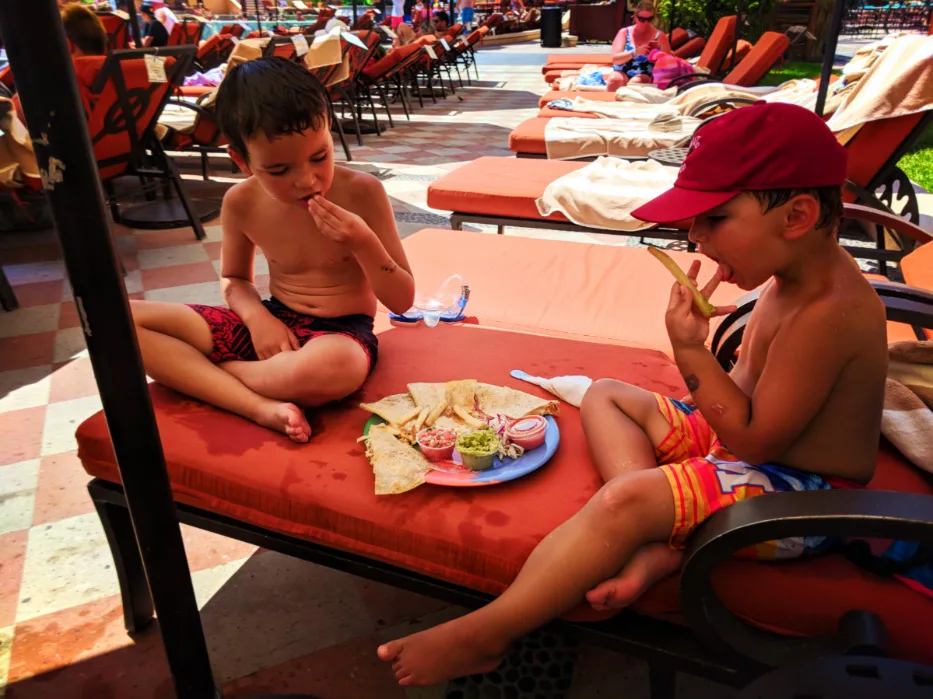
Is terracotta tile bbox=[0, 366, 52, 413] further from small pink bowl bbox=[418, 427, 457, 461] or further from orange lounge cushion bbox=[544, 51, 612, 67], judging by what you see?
orange lounge cushion bbox=[544, 51, 612, 67]

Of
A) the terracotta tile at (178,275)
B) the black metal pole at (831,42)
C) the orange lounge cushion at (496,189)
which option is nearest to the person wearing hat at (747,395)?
the black metal pole at (831,42)

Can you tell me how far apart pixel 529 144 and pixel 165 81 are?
91.4 inches

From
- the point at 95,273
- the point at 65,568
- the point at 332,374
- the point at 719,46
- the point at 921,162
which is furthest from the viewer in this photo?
the point at 719,46

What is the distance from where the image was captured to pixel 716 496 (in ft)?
3.74

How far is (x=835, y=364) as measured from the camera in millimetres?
1065

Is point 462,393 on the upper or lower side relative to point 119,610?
upper

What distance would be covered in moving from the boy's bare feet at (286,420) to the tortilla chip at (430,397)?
26 centimetres

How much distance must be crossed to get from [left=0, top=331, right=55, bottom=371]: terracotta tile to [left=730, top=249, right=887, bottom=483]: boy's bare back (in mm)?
2819

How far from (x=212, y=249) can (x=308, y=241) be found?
2.70 meters

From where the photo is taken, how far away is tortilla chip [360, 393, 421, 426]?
4.82 feet

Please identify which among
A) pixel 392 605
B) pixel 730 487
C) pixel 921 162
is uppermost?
pixel 730 487

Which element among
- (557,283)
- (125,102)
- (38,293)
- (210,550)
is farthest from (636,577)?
(125,102)

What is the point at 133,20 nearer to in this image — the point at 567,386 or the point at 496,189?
the point at 496,189

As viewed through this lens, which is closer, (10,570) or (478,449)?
(478,449)
